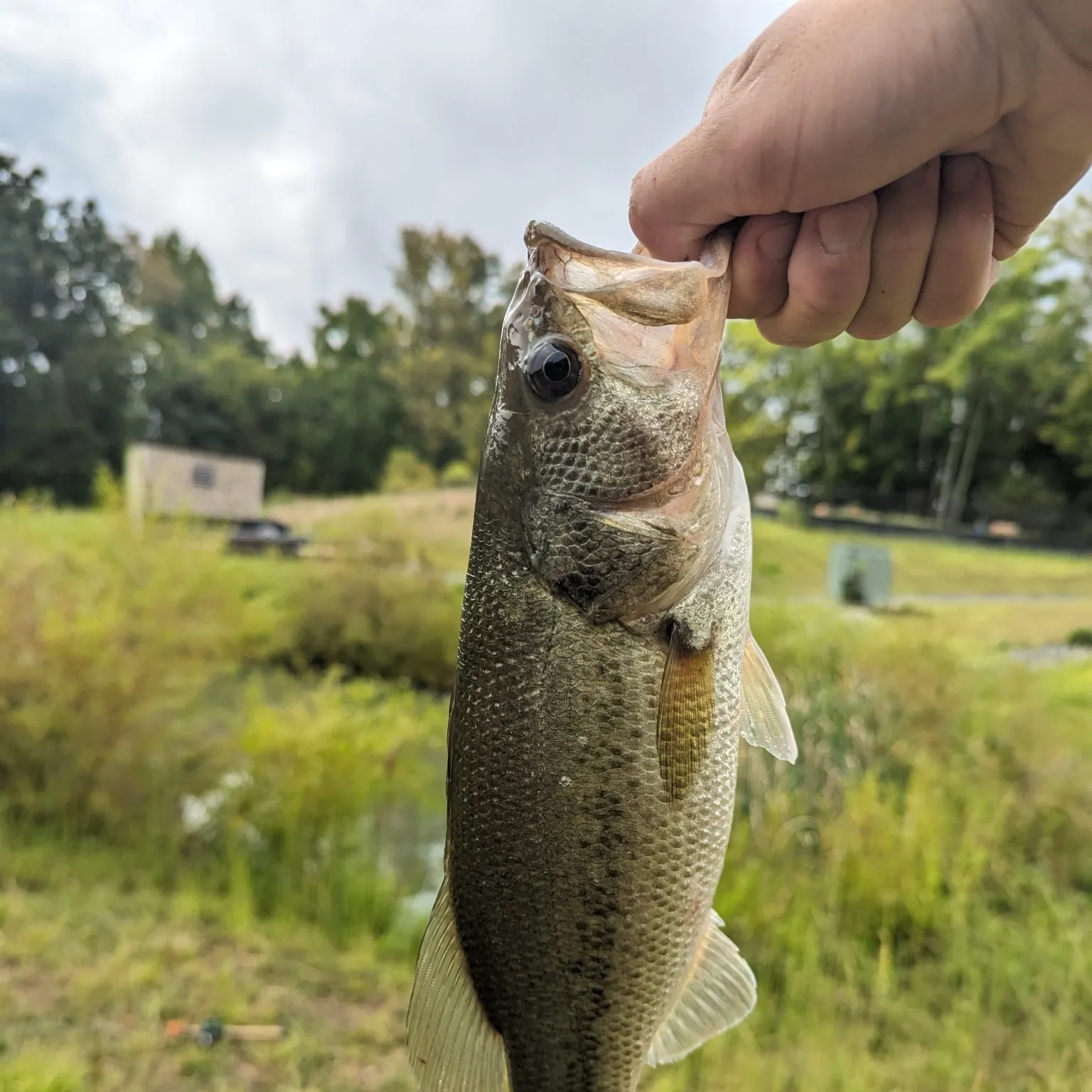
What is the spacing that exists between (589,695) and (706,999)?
57 cm

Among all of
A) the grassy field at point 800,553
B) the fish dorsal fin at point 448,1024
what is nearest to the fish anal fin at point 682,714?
the fish dorsal fin at point 448,1024

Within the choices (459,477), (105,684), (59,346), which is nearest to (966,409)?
(459,477)

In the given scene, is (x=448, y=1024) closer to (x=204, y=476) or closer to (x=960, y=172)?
(x=960, y=172)

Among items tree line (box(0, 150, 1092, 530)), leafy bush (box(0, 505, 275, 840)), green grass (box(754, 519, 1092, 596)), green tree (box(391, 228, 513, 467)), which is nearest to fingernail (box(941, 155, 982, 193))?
leafy bush (box(0, 505, 275, 840))

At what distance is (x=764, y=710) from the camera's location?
1.28 m

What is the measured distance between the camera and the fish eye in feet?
3.97

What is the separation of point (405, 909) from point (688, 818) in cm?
388

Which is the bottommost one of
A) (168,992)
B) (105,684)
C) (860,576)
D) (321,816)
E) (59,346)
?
(168,992)

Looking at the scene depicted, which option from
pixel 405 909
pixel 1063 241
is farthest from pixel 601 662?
pixel 1063 241

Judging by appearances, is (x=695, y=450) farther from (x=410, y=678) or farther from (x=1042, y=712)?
(x=410, y=678)

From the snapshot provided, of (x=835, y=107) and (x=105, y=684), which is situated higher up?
(x=835, y=107)

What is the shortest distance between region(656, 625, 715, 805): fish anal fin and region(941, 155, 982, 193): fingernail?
2.92 feet

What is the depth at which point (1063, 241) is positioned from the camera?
920 inches

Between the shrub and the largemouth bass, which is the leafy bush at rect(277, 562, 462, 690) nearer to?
the shrub
